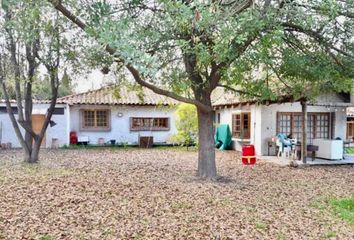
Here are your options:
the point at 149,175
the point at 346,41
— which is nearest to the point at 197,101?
the point at 149,175

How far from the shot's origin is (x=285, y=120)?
18.5m

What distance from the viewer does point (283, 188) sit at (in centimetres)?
1009

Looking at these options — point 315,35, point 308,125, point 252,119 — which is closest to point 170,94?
point 315,35

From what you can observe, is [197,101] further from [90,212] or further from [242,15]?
[90,212]

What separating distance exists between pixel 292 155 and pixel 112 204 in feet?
34.1

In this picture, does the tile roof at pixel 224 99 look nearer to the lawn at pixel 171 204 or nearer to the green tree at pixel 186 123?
the green tree at pixel 186 123

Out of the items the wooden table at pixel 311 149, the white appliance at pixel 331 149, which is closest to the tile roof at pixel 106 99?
the wooden table at pixel 311 149

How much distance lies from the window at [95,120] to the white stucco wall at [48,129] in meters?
1.48

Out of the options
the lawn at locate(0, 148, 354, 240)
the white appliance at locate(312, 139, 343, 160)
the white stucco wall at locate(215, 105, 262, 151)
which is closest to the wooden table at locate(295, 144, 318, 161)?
the white appliance at locate(312, 139, 343, 160)

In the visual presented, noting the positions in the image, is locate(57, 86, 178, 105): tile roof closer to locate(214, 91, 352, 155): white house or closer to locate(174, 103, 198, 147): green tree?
locate(174, 103, 198, 147): green tree

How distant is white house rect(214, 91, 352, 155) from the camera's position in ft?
59.1

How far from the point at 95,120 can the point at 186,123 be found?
6.33 metres

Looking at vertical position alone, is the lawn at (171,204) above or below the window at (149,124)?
below

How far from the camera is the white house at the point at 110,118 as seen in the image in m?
22.3
